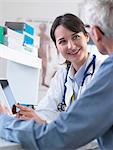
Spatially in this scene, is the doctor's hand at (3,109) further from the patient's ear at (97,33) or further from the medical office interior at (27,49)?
the patient's ear at (97,33)

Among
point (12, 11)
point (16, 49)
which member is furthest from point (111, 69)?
point (12, 11)

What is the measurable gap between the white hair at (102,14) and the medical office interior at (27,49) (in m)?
0.16

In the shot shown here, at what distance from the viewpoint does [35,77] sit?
2.20m

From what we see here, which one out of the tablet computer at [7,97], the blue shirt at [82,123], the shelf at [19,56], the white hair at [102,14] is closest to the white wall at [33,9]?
the shelf at [19,56]

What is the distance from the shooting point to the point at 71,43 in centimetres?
165

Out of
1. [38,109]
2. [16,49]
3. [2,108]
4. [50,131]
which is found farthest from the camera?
[16,49]

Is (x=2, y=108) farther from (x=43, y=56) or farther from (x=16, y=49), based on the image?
(x=43, y=56)

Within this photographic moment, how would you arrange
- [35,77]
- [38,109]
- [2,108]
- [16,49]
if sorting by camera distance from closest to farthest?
[2,108] → [38,109] → [16,49] → [35,77]

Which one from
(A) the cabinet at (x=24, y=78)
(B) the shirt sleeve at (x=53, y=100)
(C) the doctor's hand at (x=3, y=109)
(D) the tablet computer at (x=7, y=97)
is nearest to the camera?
(C) the doctor's hand at (x=3, y=109)

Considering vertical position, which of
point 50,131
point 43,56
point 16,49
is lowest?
point 43,56

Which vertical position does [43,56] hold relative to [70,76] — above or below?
below

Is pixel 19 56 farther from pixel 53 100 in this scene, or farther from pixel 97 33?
pixel 97 33

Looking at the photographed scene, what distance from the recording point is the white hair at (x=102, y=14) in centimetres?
79

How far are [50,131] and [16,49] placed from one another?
3.61 ft
